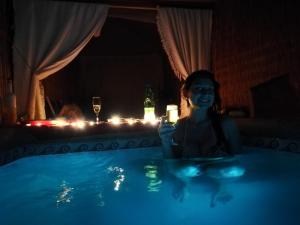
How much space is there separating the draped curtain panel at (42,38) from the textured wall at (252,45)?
2.27 metres

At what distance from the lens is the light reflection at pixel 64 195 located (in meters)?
2.75

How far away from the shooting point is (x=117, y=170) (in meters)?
3.86

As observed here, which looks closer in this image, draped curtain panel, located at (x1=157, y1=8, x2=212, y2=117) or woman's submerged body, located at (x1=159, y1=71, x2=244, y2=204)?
woman's submerged body, located at (x1=159, y1=71, x2=244, y2=204)

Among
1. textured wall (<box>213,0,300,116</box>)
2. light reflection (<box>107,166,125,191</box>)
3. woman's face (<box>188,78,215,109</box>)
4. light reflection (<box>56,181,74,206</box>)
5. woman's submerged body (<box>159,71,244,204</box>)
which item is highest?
textured wall (<box>213,0,300,116</box>)

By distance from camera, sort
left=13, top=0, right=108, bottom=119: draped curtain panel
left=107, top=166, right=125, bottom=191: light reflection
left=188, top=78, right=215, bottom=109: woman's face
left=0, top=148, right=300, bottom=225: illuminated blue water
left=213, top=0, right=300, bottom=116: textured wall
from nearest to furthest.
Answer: left=0, top=148, right=300, bottom=225: illuminated blue water, left=188, top=78, right=215, bottom=109: woman's face, left=107, top=166, right=125, bottom=191: light reflection, left=213, top=0, right=300, bottom=116: textured wall, left=13, top=0, right=108, bottom=119: draped curtain panel

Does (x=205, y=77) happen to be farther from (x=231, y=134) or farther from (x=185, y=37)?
(x=185, y=37)

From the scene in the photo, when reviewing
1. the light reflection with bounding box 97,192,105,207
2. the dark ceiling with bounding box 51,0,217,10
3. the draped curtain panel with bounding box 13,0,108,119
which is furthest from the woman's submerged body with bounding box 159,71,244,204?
the dark ceiling with bounding box 51,0,217,10

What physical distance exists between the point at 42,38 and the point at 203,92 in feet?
12.9

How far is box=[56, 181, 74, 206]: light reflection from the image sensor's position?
2754mm

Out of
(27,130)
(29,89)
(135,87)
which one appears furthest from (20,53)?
(135,87)

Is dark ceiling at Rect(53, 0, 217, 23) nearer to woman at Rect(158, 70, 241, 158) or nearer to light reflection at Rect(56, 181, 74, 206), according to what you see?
woman at Rect(158, 70, 241, 158)

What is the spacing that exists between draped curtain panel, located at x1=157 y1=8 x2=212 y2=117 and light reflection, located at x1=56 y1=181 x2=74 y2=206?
381cm

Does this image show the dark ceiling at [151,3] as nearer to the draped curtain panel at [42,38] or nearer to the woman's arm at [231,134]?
the draped curtain panel at [42,38]

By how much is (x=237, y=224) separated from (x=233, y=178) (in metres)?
1.07
